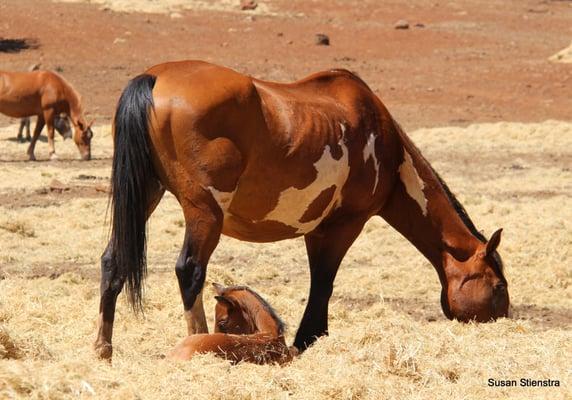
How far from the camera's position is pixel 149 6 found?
128 feet

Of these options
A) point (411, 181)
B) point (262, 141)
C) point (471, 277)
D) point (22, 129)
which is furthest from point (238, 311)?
point (22, 129)

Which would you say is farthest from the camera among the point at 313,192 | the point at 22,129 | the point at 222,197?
the point at 22,129

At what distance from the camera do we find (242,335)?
261 inches

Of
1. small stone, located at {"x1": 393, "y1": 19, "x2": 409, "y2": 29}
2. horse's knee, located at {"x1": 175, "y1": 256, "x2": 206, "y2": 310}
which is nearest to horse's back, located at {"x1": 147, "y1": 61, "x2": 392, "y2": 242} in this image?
horse's knee, located at {"x1": 175, "y1": 256, "x2": 206, "y2": 310}

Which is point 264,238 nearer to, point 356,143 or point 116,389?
point 356,143

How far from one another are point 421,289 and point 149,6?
30.7m

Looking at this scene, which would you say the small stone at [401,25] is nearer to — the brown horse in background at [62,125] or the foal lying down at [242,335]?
the brown horse in background at [62,125]

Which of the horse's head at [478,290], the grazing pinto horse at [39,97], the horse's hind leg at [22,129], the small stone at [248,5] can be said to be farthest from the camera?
the small stone at [248,5]

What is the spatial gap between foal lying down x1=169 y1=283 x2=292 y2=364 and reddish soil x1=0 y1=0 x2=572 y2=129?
15.7 metres

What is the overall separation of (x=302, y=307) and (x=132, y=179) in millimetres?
2686

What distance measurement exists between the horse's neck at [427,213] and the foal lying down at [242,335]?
1.49 meters

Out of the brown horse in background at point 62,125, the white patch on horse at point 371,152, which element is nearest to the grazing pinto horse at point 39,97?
the brown horse in background at point 62,125

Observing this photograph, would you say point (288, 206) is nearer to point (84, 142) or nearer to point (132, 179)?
point (132, 179)

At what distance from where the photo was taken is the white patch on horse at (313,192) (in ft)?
23.6
